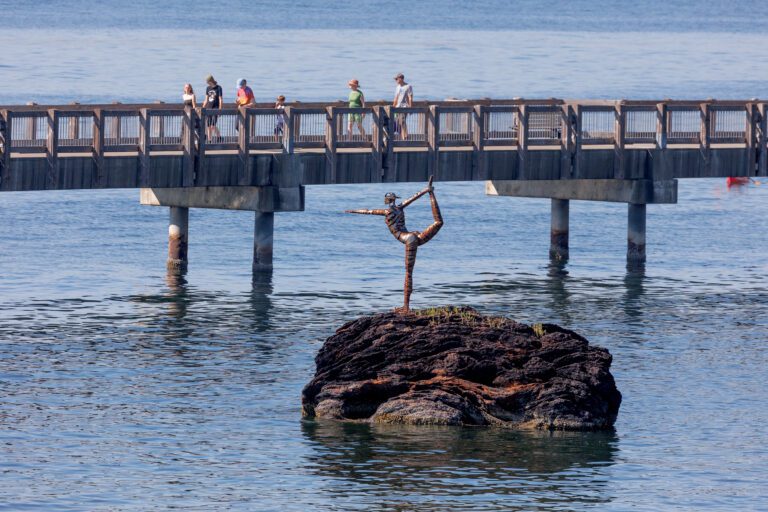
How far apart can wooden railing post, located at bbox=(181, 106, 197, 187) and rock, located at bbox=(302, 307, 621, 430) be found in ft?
42.9

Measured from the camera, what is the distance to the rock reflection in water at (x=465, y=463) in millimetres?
26938

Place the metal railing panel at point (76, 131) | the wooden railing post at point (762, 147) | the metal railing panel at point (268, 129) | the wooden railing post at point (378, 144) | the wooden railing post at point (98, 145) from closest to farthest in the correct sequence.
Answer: the metal railing panel at point (76, 131), the wooden railing post at point (98, 145), the metal railing panel at point (268, 129), the wooden railing post at point (378, 144), the wooden railing post at point (762, 147)

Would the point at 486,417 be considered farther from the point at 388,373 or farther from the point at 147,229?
the point at 147,229

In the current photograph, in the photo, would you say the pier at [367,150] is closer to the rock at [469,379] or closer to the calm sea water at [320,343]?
the calm sea water at [320,343]

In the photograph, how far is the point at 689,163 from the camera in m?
50.7

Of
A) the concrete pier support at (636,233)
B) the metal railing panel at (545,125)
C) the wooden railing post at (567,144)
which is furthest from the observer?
the concrete pier support at (636,233)

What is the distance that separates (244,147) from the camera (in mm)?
45219

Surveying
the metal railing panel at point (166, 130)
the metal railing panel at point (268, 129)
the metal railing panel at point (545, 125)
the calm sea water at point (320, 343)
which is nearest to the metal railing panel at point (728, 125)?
the calm sea water at point (320, 343)

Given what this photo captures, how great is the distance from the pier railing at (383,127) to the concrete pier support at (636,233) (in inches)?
116

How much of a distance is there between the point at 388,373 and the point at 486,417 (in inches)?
74.2

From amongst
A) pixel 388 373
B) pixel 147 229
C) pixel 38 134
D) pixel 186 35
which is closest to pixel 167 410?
pixel 388 373

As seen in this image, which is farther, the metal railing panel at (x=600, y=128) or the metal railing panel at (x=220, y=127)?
the metal railing panel at (x=600, y=128)

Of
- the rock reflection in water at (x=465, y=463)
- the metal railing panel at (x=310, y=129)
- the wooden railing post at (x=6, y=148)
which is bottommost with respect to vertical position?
the rock reflection in water at (x=465, y=463)

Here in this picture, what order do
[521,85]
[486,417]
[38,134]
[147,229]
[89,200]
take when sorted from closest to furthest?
[486,417], [38,134], [147,229], [89,200], [521,85]
